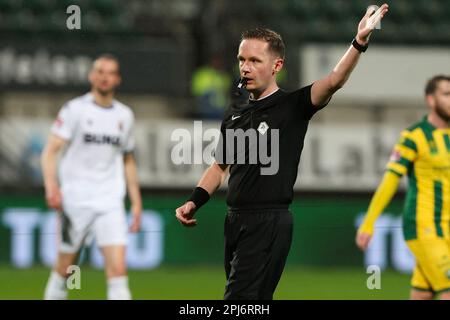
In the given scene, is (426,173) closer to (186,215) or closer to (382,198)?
(382,198)

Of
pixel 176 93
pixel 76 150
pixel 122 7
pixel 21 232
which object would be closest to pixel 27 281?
pixel 21 232

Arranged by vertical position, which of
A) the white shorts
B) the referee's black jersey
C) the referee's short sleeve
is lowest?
the white shorts

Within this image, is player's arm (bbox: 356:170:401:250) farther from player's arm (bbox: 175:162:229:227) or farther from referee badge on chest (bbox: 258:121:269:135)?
referee badge on chest (bbox: 258:121:269:135)

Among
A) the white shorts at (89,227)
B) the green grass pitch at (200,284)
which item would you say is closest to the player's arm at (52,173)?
the white shorts at (89,227)

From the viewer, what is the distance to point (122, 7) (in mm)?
17312

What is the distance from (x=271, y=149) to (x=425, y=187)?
268 cm

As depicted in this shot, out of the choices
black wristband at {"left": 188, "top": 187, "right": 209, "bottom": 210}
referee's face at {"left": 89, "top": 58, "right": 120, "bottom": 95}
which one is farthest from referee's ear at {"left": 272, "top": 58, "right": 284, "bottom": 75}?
referee's face at {"left": 89, "top": 58, "right": 120, "bottom": 95}

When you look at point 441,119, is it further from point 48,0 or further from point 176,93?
point 48,0

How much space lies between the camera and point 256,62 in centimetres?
576

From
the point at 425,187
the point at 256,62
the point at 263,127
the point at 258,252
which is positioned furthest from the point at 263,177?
the point at 425,187

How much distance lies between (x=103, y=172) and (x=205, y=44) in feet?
28.5

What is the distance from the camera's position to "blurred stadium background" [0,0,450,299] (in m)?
13.7

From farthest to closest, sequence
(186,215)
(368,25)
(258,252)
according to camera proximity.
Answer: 1. (186,215)
2. (258,252)
3. (368,25)

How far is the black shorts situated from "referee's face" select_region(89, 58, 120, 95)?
315cm
